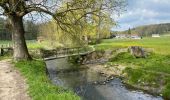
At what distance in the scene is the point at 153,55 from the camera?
173 feet

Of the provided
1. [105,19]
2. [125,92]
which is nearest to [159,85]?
[125,92]

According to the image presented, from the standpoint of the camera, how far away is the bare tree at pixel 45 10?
3225 centimetres

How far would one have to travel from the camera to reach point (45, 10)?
32.7 metres

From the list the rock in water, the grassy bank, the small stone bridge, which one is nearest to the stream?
the grassy bank

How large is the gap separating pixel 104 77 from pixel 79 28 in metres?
8.41

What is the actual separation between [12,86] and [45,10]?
13.1m

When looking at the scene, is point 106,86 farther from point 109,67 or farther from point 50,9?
point 109,67

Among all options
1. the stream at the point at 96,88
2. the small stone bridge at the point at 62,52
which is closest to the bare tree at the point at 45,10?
the stream at the point at 96,88

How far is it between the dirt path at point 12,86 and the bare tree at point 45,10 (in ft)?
21.5

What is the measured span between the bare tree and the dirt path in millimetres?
6556

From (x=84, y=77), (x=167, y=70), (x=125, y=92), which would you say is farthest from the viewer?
(x=84, y=77)

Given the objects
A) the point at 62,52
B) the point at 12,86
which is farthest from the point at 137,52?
the point at 12,86

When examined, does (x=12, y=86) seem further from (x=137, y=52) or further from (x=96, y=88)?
(x=137, y=52)

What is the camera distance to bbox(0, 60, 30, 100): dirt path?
17828 mm
